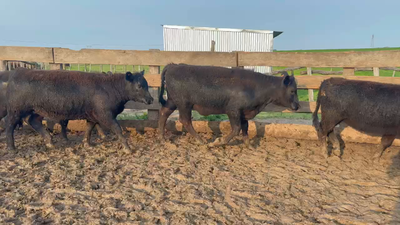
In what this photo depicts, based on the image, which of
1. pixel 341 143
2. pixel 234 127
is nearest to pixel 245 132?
pixel 234 127

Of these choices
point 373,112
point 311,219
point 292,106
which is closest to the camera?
point 311,219

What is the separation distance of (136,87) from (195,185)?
9.12 ft

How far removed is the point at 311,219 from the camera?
322 cm

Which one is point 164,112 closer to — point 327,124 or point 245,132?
point 245,132

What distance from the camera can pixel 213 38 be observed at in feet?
76.8

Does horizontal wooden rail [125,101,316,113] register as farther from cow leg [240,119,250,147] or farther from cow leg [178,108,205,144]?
cow leg [178,108,205,144]

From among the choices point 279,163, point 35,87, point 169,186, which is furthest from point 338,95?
point 35,87

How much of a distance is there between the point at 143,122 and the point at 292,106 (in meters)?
3.57

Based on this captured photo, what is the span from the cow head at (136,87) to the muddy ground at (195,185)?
1016mm

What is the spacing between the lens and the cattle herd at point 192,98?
16.6 feet

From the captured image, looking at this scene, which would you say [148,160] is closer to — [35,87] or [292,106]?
[35,87]

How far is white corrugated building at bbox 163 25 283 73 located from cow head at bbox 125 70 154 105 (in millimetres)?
17806

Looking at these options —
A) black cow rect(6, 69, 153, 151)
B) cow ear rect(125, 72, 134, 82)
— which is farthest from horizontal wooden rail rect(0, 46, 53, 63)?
cow ear rect(125, 72, 134, 82)

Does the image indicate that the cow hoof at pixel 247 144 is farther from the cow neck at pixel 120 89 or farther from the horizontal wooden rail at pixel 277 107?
the cow neck at pixel 120 89
